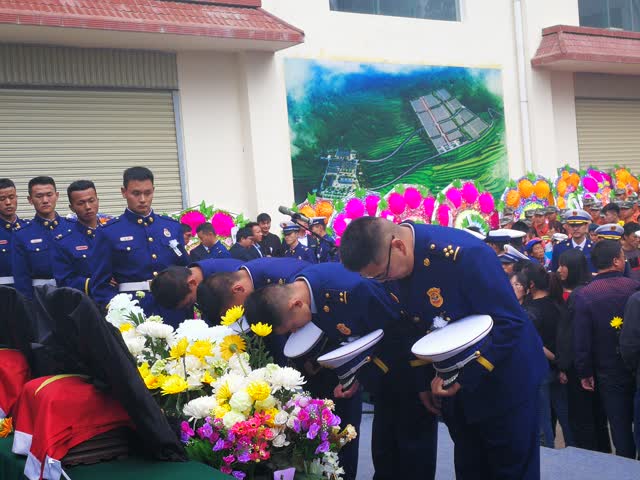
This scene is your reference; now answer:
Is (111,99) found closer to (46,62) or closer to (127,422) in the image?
(46,62)

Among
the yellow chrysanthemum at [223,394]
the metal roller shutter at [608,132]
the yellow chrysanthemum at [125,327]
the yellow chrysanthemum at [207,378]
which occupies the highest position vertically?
the metal roller shutter at [608,132]

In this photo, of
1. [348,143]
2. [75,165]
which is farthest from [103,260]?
[348,143]

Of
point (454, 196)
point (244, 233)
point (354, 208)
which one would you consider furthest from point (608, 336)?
point (454, 196)

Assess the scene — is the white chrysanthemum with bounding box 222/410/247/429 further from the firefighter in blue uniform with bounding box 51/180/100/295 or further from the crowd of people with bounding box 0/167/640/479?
the firefighter in blue uniform with bounding box 51/180/100/295

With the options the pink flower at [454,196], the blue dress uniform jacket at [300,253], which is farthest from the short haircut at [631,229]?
the pink flower at [454,196]

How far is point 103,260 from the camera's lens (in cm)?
506

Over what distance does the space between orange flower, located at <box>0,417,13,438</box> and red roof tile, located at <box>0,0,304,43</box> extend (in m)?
6.92

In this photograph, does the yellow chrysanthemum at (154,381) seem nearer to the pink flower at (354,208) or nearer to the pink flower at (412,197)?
the pink flower at (354,208)

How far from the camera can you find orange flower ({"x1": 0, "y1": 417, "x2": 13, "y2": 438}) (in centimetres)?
285

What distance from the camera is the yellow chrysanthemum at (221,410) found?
2.51 metres

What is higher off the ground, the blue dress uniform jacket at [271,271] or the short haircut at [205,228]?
the short haircut at [205,228]

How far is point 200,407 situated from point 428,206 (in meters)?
10.1

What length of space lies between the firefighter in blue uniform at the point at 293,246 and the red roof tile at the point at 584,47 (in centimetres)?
616

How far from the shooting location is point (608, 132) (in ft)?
52.3
